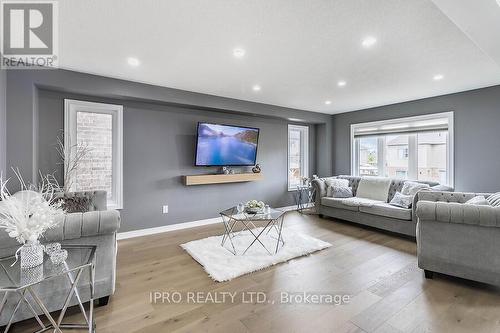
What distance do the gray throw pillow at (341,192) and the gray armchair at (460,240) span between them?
241 cm

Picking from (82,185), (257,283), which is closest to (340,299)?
(257,283)

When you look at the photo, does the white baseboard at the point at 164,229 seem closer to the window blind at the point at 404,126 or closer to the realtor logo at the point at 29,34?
the realtor logo at the point at 29,34

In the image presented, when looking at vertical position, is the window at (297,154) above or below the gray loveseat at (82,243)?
above

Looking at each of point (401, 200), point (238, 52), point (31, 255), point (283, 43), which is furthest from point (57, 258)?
point (401, 200)

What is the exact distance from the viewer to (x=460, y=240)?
7.74 ft

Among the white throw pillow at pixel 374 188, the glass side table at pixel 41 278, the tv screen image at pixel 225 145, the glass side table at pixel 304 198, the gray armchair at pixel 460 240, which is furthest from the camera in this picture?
the glass side table at pixel 304 198

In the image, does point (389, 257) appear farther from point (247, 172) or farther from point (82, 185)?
point (82, 185)

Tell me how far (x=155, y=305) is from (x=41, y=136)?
2.92m

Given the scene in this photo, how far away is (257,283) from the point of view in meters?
2.44

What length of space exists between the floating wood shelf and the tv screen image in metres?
0.24

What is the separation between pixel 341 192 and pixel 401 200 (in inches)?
46.1

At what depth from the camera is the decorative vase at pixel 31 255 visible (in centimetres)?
154

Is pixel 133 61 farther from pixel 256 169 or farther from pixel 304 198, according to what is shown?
pixel 304 198

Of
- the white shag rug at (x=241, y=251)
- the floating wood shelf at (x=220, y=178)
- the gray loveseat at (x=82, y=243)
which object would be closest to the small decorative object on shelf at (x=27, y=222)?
the gray loveseat at (x=82, y=243)
